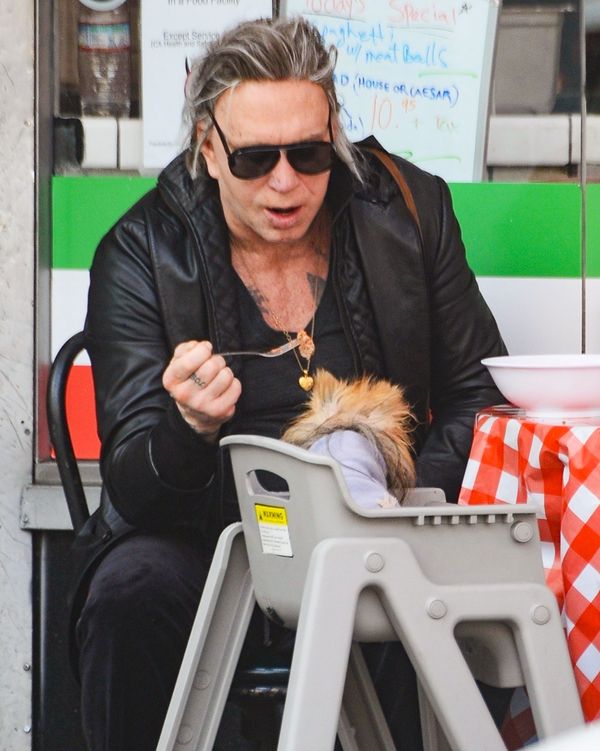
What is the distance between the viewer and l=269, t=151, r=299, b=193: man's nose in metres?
2.60

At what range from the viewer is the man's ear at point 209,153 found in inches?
109

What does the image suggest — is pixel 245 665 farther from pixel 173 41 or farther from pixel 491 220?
pixel 173 41

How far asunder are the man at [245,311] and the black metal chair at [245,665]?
9cm

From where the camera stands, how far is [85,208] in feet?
12.2

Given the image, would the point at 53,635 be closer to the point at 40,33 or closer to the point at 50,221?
the point at 50,221

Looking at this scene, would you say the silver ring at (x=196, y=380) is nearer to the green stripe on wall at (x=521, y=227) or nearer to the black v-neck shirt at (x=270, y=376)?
the black v-neck shirt at (x=270, y=376)

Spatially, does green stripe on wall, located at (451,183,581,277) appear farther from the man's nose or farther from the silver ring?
the silver ring

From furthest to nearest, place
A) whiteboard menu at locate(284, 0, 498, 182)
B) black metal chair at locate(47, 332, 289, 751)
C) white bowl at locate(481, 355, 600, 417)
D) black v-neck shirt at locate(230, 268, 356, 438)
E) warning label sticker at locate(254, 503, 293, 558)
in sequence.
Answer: whiteboard menu at locate(284, 0, 498, 182)
black v-neck shirt at locate(230, 268, 356, 438)
black metal chair at locate(47, 332, 289, 751)
white bowl at locate(481, 355, 600, 417)
warning label sticker at locate(254, 503, 293, 558)

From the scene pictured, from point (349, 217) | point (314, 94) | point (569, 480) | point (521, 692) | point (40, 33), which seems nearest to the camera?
point (569, 480)

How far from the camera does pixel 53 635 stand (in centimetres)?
374

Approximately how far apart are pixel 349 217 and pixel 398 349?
30cm

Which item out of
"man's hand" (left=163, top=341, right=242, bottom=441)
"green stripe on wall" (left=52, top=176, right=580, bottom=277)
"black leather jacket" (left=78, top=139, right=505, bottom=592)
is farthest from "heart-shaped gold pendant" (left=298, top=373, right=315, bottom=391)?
"green stripe on wall" (left=52, top=176, right=580, bottom=277)

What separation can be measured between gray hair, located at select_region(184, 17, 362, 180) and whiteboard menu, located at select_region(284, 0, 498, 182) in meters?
0.85

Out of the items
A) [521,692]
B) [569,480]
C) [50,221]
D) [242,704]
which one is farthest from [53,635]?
[569,480]
